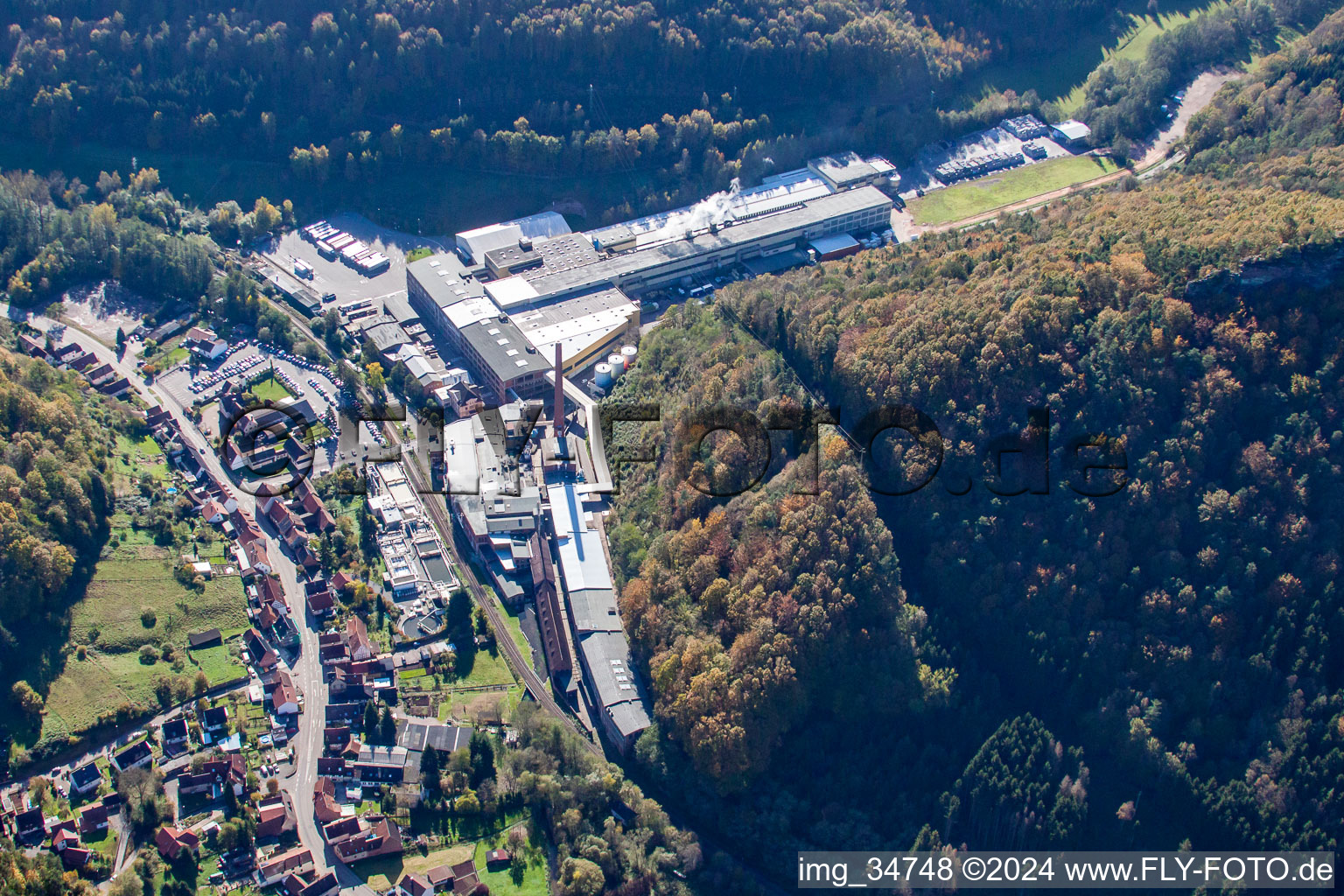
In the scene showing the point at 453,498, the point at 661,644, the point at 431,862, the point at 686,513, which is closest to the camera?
the point at 431,862

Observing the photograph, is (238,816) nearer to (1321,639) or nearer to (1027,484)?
(1027,484)

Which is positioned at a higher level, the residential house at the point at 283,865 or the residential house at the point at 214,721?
the residential house at the point at 214,721

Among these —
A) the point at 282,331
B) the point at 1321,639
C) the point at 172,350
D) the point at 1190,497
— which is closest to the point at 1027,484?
the point at 1190,497

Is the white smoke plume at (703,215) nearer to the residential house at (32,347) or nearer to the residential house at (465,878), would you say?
the residential house at (32,347)

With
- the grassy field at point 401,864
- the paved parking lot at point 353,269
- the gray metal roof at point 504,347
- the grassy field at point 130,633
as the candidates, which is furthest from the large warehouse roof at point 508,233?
the grassy field at point 401,864

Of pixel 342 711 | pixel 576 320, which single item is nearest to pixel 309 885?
pixel 342 711

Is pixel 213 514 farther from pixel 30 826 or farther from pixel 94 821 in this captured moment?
pixel 30 826
